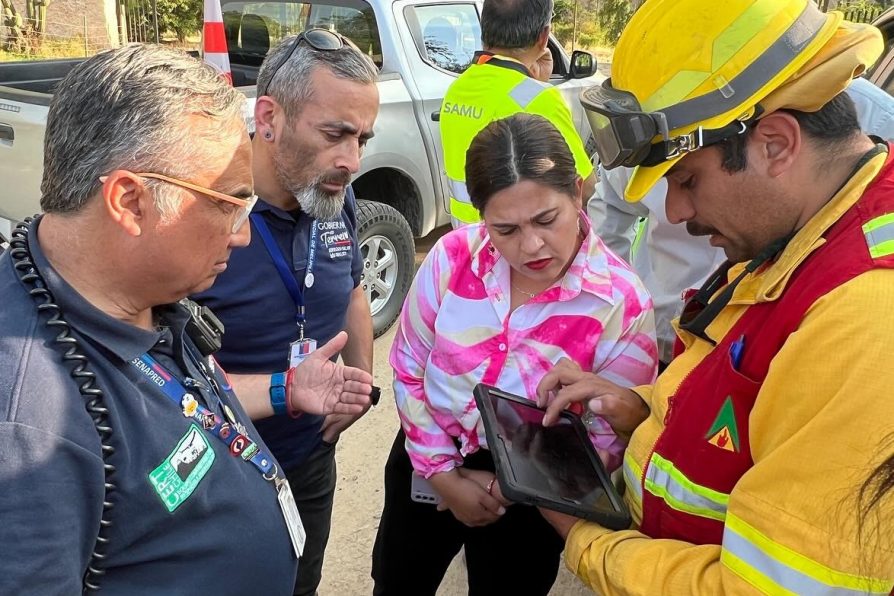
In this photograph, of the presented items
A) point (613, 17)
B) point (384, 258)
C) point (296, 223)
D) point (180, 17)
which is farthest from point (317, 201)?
point (613, 17)

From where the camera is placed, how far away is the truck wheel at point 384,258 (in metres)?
4.72

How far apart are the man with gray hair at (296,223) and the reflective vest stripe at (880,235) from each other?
1.52 m

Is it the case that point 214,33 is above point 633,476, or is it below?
above

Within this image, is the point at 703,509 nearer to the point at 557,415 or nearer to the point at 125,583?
the point at 557,415

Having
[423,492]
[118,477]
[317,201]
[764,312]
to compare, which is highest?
[764,312]

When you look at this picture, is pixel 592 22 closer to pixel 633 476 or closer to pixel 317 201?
pixel 317 201

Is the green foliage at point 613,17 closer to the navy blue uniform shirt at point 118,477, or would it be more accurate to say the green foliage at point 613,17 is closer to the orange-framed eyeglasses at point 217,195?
the orange-framed eyeglasses at point 217,195

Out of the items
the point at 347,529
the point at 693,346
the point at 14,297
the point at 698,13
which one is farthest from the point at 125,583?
the point at 347,529

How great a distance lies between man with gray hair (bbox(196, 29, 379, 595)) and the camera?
2.13 m

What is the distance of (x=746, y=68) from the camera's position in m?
1.27

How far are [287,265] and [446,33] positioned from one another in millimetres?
3808

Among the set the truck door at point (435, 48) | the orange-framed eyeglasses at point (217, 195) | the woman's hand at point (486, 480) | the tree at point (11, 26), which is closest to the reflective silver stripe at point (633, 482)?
the woman's hand at point (486, 480)

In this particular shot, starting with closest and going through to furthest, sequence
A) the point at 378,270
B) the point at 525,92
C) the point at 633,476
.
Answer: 1. the point at 633,476
2. the point at 525,92
3. the point at 378,270

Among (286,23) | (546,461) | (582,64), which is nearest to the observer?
(546,461)
